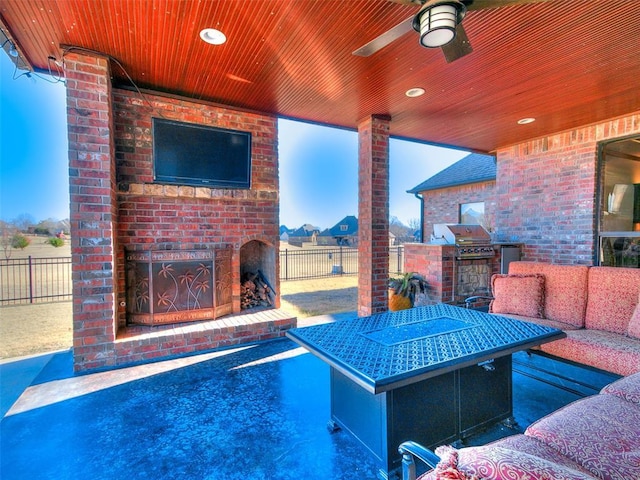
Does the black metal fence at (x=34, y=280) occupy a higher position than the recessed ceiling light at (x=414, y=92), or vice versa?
the recessed ceiling light at (x=414, y=92)

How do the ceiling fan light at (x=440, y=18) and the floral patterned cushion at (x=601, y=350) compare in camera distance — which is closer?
the ceiling fan light at (x=440, y=18)

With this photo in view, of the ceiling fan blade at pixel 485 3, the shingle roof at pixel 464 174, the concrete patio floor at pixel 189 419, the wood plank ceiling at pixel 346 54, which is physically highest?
the shingle roof at pixel 464 174

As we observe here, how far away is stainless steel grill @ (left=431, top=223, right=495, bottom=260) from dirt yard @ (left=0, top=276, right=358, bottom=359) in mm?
1845

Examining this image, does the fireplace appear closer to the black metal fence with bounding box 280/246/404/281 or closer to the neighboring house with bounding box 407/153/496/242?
the black metal fence with bounding box 280/246/404/281

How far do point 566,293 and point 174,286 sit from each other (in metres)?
3.90

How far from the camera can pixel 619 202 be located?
449cm

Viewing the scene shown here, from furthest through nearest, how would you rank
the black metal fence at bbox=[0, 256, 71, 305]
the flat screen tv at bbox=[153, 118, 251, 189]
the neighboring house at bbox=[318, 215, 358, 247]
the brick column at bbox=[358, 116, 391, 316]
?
the neighboring house at bbox=[318, 215, 358, 247] < the black metal fence at bbox=[0, 256, 71, 305] < the brick column at bbox=[358, 116, 391, 316] < the flat screen tv at bbox=[153, 118, 251, 189]

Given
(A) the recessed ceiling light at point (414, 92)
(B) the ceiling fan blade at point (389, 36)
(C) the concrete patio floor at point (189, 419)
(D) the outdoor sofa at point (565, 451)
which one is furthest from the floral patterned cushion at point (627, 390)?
(A) the recessed ceiling light at point (414, 92)

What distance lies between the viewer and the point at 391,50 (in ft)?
8.29

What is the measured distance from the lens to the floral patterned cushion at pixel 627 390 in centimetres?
151

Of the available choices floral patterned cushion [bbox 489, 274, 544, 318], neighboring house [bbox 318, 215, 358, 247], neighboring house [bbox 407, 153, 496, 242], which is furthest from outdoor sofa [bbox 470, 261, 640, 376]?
neighboring house [bbox 318, 215, 358, 247]

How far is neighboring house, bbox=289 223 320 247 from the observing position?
15.8 meters

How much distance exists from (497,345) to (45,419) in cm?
293

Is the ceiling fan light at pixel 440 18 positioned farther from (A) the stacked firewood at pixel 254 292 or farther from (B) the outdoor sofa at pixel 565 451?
(A) the stacked firewood at pixel 254 292
